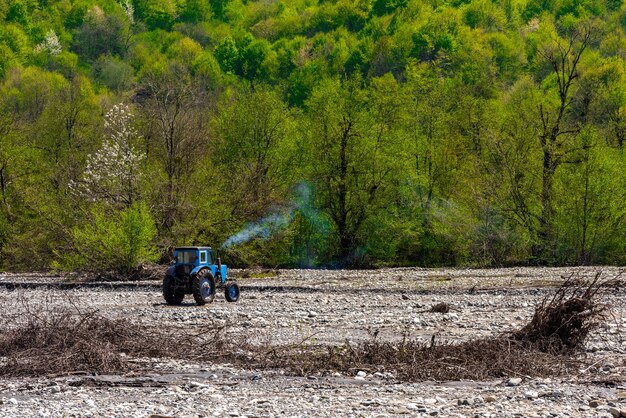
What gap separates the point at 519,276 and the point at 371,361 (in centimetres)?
2070

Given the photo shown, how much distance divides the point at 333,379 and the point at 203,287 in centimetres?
1181

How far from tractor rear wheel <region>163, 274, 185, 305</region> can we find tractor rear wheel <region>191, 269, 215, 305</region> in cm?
68

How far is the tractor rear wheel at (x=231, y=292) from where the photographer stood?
2677 centimetres

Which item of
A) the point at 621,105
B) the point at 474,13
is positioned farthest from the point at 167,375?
the point at 474,13

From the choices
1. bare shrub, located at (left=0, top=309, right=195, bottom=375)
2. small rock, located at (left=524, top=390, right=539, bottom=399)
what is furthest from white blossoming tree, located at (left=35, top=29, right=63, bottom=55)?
small rock, located at (left=524, top=390, right=539, bottom=399)

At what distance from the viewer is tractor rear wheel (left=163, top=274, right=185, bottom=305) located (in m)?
25.7

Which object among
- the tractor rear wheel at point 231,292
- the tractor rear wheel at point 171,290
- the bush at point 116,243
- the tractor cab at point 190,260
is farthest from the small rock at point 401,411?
the bush at point 116,243

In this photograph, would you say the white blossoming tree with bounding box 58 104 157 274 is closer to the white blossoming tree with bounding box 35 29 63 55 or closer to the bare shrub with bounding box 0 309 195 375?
the bare shrub with bounding box 0 309 195 375

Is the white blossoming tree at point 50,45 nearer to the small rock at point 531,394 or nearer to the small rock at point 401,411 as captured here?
the small rock at point 531,394

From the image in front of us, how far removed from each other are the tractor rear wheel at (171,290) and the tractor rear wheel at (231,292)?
147cm

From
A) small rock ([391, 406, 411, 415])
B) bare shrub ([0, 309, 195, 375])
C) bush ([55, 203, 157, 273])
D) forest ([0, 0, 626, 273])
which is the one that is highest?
forest ([0, 0, 626, 273])

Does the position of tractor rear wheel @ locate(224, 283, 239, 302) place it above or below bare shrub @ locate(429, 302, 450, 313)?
above

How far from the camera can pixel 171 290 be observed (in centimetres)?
2580

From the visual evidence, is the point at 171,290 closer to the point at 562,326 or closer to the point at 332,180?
the point at 562,326
